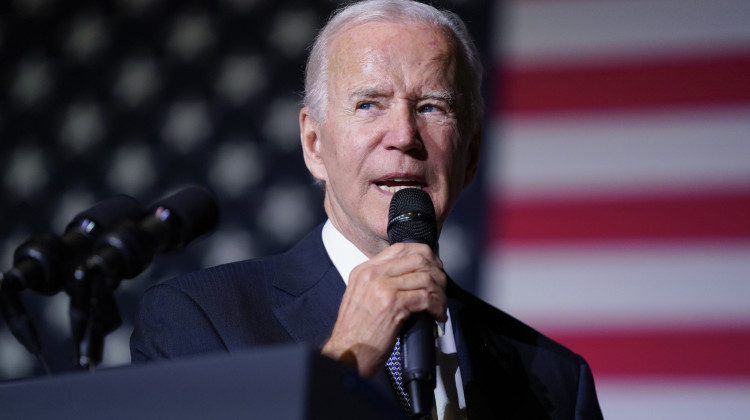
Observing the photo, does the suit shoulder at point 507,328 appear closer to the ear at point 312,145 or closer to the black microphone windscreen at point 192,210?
the ear at point 312,145

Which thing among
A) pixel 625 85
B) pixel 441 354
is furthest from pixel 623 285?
pixel 441 354

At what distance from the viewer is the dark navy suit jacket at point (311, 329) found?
1395 millimetres

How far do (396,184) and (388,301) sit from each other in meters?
0.43

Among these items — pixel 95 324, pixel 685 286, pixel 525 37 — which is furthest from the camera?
pixel 525 37

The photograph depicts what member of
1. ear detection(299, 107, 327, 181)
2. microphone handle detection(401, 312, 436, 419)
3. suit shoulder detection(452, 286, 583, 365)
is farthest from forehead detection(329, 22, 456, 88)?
microphone handle detection(401, 312, 436, 419)

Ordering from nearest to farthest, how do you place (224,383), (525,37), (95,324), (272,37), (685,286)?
1. (224,383)
2. (95,324)
3. (685,286)
4. (525,37)
5. (272,37)

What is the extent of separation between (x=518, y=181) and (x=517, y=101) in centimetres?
27

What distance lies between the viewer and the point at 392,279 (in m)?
1.11

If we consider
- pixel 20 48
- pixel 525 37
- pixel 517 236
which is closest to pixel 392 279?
pixel 517 236

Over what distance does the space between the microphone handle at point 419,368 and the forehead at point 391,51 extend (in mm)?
607

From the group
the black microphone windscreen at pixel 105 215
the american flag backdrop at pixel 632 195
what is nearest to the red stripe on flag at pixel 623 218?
the american flag backdrop at pixel 632 195

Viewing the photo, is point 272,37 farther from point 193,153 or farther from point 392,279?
point 392,279

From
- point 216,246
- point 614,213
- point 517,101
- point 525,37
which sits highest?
point 525,37

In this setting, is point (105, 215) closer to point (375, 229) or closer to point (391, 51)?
point (375, 229)
